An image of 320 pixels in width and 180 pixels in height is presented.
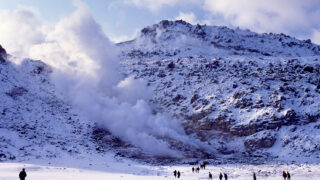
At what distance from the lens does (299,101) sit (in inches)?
3142

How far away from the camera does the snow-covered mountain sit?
61.2 m

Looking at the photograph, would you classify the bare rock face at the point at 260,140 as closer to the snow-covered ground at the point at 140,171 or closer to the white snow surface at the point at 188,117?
the white snow surface at the point at 188,117

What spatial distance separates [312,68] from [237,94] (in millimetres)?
33509

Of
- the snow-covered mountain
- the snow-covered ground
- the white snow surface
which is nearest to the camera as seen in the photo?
the snow-covered ground

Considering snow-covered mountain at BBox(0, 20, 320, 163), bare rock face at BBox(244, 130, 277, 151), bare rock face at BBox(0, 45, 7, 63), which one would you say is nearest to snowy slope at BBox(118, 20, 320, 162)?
bare rock face at BBox(244, 130, 277, 151)

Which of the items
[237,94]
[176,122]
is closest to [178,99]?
[176,122]

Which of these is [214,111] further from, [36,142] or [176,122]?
[36,142]

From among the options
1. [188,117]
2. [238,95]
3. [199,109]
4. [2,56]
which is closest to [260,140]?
[238,95]

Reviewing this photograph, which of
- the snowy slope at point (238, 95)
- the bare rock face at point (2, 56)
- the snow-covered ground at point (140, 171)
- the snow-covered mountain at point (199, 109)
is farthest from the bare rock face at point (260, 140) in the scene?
the bare rock face at point (2, 56)

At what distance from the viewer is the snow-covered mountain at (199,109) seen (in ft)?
201

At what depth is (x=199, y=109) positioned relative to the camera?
83125 mm

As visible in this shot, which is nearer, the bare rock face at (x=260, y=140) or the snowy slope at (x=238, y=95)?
the bare rock face at (x=260, y=140)

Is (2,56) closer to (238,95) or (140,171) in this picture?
(140,171)

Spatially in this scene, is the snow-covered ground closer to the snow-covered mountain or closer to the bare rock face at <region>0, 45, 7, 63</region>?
the snow-covered mountain
